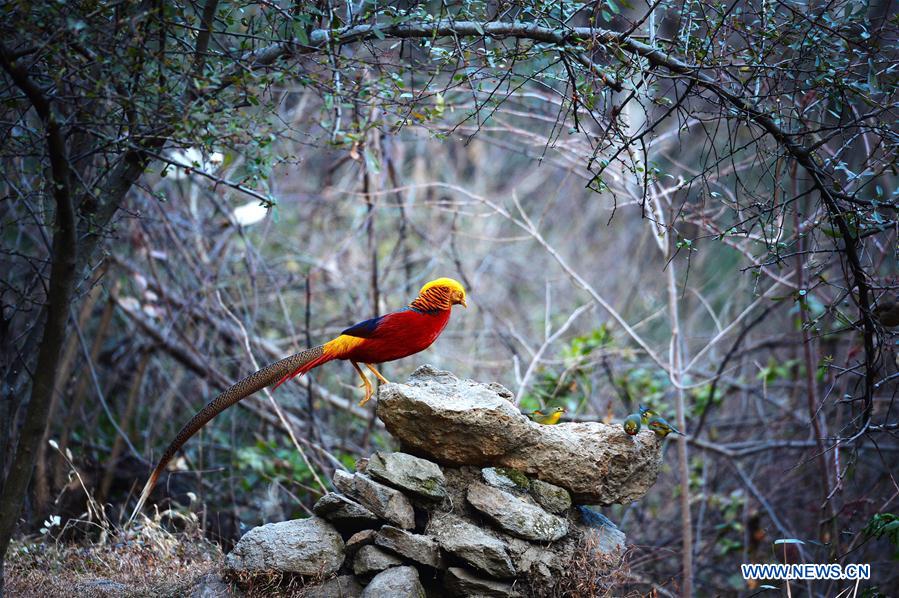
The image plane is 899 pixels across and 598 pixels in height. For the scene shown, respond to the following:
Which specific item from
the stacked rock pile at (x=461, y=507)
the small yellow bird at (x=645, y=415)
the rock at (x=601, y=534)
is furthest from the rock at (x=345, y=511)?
the small yellow bird at (x=645, y=415)

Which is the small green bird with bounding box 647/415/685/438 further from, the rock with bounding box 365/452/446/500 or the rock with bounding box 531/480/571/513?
the rock with bounding box 365/452/446/500

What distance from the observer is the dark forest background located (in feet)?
12.2

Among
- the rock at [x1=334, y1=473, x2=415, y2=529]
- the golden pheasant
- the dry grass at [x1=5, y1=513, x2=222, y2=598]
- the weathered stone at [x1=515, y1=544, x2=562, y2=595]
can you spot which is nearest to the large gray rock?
the golden pheasant

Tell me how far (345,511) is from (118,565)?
1.58m

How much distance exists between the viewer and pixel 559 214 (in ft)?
50.1

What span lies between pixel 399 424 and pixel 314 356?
1.84ft

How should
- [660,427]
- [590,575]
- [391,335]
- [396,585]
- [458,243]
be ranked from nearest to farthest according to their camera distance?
1. [396,585]
2. [590,575]
3. [391,335]
4. [660,427]
5. [458,243]

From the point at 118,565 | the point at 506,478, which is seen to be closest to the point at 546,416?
the point at 506,478

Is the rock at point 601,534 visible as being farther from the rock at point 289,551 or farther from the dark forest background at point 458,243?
the rock at point 289,551

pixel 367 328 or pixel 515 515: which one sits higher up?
pixel 367 328

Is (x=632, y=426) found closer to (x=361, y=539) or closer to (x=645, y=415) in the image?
(x=645, y=415)

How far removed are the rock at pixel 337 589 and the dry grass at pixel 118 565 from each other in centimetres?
57

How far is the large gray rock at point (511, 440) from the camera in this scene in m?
4.00

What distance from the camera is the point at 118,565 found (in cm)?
455
